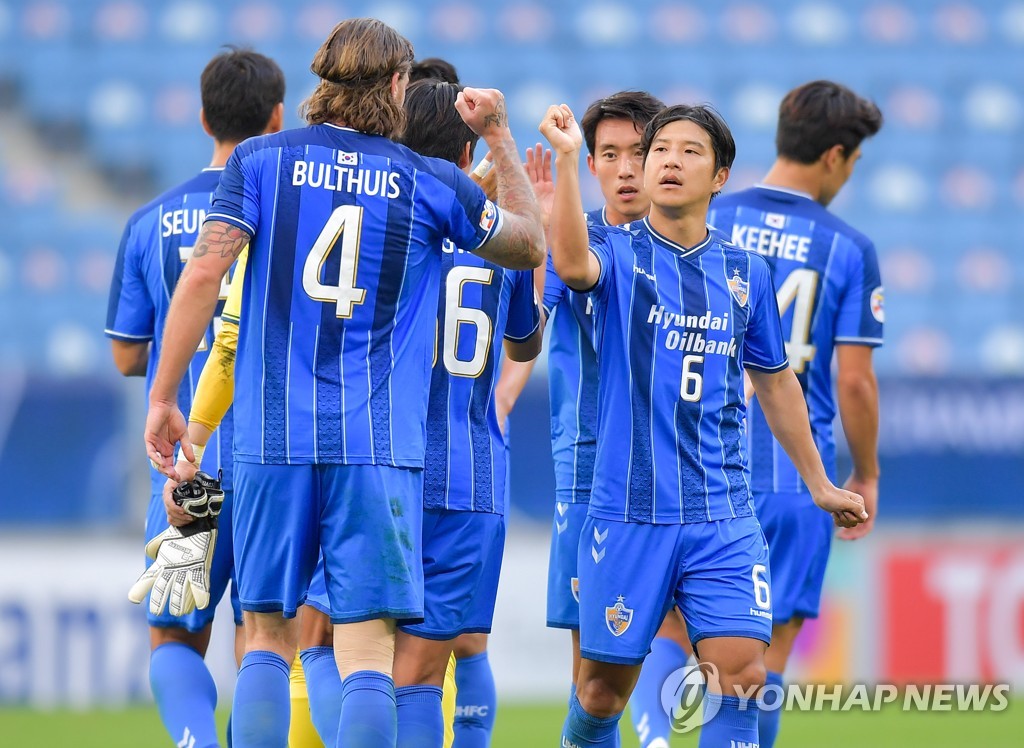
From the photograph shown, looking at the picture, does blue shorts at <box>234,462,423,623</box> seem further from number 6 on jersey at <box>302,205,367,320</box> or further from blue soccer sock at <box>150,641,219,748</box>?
blue soccer sock at <box>150,641,219,748</box>

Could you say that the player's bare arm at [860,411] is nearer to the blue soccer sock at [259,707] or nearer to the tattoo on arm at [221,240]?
the blue soccer sock at [259,707]

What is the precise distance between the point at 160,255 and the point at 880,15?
1077 centimetres

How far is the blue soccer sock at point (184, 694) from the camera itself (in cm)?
485

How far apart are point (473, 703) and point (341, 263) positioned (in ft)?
6.49

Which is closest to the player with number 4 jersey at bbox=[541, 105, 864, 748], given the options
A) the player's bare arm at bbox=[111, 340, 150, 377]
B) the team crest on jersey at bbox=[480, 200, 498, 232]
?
the team crest on jersey at bbox=[480, 200, 498, 232]

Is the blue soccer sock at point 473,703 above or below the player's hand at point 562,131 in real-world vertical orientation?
below

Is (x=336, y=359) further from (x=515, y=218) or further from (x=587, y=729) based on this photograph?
(x=587, y=729)

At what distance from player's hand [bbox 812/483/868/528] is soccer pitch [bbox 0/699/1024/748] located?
3.20 meters

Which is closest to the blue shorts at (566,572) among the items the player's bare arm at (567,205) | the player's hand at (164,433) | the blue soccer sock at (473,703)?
the blue soccer sock at (473,703)

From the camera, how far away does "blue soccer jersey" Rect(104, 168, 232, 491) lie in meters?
5.05

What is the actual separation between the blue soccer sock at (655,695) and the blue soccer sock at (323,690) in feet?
4.63

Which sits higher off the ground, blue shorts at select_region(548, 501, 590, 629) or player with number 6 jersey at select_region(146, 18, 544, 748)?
player with number 6 jersey at select_region(146, 18, 544, 748)

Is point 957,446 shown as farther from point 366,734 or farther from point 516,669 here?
point 366,734

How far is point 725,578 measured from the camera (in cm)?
438
